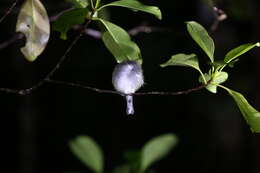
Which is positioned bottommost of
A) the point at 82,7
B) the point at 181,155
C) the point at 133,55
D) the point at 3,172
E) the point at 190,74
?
the point at 181,155

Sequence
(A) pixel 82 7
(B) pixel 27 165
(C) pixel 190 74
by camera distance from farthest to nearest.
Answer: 1. (C) pixel 190 74
2. (B) pixel 27 165
3. (A) pixel 82 7

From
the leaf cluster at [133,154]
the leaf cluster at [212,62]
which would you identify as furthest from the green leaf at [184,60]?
the leaf cluster at [133,154]

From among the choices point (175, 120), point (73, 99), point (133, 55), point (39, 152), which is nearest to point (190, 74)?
point (175, 120)

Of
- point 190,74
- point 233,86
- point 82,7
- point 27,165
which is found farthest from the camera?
point 190,74

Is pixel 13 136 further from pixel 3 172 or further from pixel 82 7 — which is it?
pixel 82 7

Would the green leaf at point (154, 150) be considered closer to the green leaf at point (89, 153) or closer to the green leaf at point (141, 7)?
the green leaf at point (89, 153)

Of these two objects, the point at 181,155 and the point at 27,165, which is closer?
the point at 27,165

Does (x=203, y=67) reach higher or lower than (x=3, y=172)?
higher
